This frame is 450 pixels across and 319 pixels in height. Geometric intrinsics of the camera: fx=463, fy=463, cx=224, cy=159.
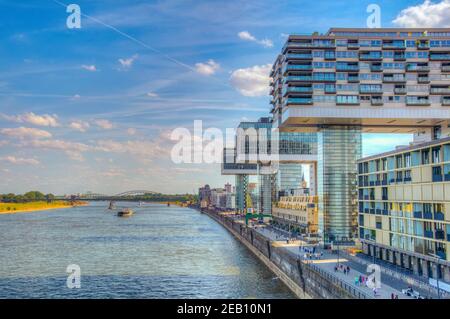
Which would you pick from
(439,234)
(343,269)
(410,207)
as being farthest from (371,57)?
(343,269)

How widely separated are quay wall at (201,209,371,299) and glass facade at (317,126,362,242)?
35.8 ft

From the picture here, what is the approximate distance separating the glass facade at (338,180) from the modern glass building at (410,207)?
1584 cm

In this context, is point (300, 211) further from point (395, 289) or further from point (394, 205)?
point (395, 289)

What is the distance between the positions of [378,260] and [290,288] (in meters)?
9.79

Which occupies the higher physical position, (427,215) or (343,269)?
(427,215)

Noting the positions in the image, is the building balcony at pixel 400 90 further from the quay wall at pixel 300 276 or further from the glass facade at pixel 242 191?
the glass facade at pixel 242 191

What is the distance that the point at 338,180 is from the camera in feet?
229

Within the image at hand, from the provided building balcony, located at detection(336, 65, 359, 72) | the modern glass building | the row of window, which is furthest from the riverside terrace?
building balcony, located at detection(336, 65, 359, 72)

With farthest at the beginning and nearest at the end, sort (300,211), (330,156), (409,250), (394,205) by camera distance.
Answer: (300,211) < (330,156) < (394,205) < (409,250)

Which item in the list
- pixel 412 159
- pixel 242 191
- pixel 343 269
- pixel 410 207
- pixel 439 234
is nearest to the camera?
pixel 439 234

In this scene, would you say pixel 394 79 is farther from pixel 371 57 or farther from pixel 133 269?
pixel 133 269

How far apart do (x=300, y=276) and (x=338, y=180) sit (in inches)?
1222

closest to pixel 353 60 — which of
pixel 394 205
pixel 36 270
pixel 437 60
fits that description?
pixel 437 60
